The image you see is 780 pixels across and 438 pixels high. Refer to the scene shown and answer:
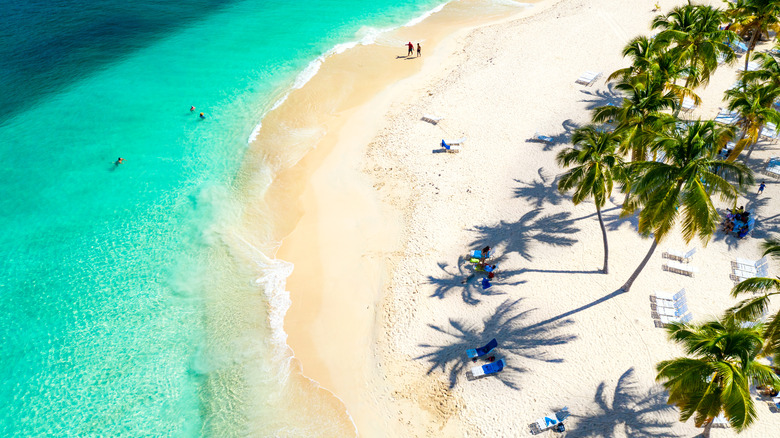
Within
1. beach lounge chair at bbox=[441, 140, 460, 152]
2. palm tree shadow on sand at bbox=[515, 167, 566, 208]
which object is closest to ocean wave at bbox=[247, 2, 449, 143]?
beach lounge chair at bbox=[441, 140, 460, 152]

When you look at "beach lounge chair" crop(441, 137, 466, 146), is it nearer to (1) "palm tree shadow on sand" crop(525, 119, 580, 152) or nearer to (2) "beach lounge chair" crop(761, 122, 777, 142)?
(1) "palm tree shadow on sand" crop(525, 119, 580, 152)

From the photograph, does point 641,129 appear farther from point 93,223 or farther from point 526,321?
point 93,223

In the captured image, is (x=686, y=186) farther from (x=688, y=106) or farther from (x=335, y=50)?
(x=335, y=50)

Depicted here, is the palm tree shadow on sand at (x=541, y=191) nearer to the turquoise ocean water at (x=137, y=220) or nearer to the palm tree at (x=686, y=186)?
the palm tree at (x=686, y=186)

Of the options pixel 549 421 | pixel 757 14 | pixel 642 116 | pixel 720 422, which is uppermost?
pixel 757 14

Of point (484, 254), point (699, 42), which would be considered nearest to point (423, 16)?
point (699, 42)
